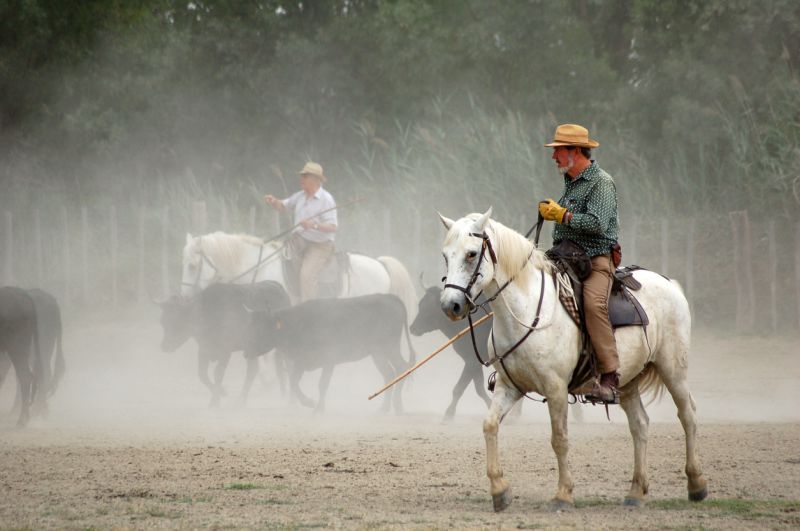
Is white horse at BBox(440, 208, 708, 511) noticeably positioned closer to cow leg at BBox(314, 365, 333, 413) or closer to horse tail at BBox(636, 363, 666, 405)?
horse tail at BBox(636, 363, 666, 405)

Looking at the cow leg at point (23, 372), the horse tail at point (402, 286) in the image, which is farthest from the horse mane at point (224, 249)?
the cow leg at point (23, 372)

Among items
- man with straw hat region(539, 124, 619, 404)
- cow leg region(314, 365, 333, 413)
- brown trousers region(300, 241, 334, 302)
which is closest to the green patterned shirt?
man with straw hat region(539, 124, 619, 404)

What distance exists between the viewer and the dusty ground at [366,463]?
725 cm

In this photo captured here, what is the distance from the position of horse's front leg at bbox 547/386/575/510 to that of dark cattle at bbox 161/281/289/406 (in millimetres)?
8015

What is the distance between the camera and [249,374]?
15.6 meters

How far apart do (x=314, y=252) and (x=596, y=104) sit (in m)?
13.6

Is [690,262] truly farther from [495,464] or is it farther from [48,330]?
[495,464]

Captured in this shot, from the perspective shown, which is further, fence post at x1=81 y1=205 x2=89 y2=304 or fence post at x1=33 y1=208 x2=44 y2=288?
fence post at x1=33 y1=208 x2=44 y2=288

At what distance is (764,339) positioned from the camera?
18766 mm

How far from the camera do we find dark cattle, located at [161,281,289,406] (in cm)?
1549

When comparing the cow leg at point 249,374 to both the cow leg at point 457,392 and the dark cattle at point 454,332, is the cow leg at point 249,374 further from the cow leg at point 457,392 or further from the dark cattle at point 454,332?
the cow leg at point 457,392

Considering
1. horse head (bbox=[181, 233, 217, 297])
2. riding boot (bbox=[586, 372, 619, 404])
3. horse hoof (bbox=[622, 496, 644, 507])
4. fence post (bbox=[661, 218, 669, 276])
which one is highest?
fence post (bbox=[661, 218, 669, 276])

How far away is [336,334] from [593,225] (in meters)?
7.14

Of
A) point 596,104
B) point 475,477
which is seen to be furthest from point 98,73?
point 475,477
